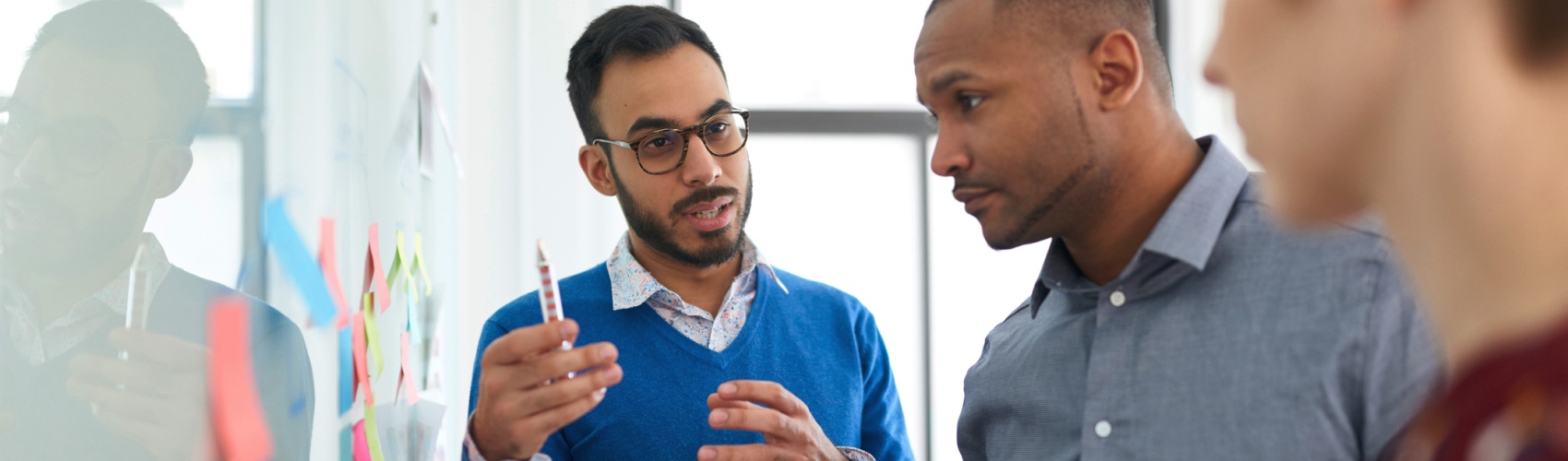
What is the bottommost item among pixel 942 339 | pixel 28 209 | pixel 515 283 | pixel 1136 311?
pixel 942 339

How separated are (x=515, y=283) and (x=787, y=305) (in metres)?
1.28

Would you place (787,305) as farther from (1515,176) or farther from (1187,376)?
(1515,176)

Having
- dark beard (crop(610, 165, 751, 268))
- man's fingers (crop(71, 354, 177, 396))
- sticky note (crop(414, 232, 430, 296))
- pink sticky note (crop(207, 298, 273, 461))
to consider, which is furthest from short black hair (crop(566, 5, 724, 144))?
man's fingers (crop(71, 354, 177, 396))

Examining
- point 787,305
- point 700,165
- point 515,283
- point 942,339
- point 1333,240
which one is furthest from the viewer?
point 942,339

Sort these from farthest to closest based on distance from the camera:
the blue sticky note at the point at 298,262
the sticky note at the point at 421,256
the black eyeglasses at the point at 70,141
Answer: the sticky note at the point at 421,256
the blue sticky note at the point at 298,262
the black eyeglasses at the point at 70,141

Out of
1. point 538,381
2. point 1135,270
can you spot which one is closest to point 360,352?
point 538,381

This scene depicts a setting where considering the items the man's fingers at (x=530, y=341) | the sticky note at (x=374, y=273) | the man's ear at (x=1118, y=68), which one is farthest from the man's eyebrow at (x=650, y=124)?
the man's ear at (x=1118, y=68)

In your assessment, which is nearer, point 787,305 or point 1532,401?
point 1532,401

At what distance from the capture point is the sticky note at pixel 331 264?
1031 mm

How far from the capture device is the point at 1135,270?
102 centimetres

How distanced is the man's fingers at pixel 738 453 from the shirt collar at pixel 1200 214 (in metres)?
0.37

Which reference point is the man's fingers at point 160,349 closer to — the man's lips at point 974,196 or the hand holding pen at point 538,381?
the hand holding pen at point 538,381

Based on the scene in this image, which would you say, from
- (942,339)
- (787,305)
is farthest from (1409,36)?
(942,339)

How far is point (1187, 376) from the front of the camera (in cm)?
96
